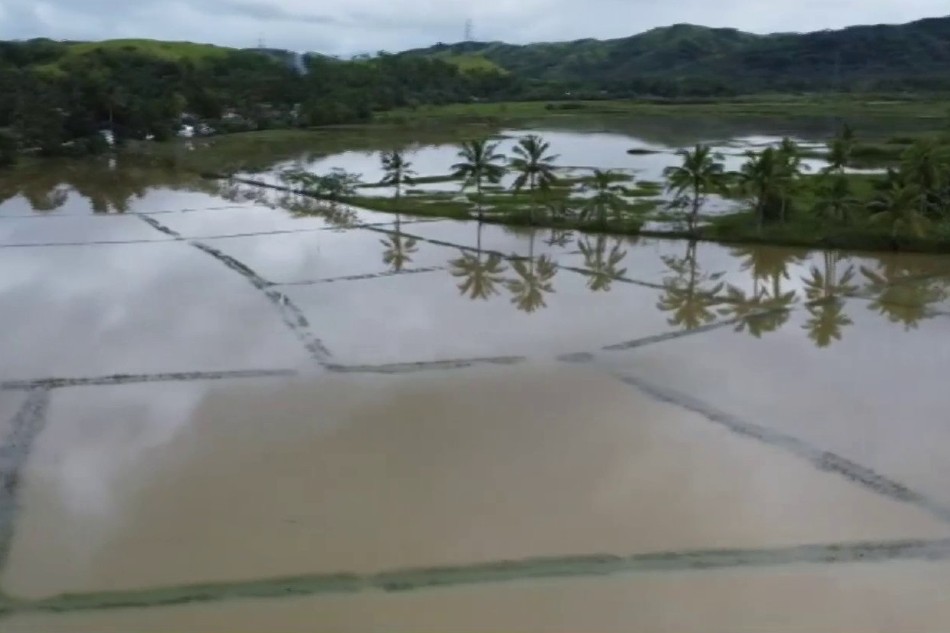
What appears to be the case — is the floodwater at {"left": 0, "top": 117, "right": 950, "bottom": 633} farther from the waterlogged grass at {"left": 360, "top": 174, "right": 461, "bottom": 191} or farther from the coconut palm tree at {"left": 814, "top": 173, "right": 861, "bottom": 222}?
the waterlogged grass at {"left": 360, "top": 174, "right": 461, "bottom": 191}

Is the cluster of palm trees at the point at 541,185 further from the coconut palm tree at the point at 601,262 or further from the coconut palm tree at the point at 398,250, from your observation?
the coconut palm tree at the point at 398,250

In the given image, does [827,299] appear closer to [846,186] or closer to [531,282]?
[531,282]

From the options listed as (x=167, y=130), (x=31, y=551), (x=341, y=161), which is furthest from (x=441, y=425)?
(x=167, y=130)

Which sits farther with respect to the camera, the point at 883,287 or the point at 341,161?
the point at 341,161

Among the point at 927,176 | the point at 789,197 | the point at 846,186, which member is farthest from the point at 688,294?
the point at 927,176

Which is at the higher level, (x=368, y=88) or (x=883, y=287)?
(x=368, y=88)

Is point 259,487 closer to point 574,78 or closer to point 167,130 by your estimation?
point 167,130

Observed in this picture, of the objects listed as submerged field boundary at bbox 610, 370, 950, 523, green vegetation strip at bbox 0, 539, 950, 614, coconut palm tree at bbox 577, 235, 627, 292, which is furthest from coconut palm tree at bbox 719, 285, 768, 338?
green vegetation strip at bbox 0, 539, 950, 614
